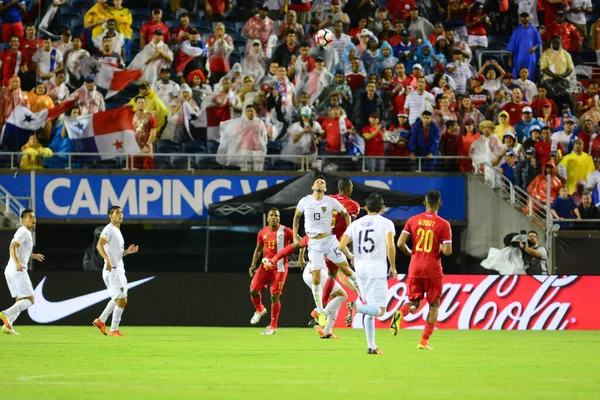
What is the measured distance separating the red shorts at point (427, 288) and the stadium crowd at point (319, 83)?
1067cm

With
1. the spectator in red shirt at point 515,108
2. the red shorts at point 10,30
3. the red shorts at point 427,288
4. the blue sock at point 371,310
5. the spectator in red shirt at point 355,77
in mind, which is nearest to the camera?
the blue sock at point 371,310

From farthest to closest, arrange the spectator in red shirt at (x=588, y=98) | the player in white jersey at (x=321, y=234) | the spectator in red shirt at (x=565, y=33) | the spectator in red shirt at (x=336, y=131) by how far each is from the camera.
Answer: the spectator in red shirt at (x=565, y=33), the spectator in red shirt at (x=588, y=98), the spectator in red shirt at (x=336, y=131), the player in white jersey at (x=321, y=234)

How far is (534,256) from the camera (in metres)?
23.6

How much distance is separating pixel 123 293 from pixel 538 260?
368 inches

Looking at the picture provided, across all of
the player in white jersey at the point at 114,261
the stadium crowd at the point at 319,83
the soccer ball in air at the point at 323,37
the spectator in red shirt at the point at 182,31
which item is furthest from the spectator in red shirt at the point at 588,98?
the player in white jersey at the point at 114,261

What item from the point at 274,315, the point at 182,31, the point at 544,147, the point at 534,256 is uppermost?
the point at 182,31

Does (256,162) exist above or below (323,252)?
above

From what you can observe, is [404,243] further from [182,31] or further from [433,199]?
[182,31]

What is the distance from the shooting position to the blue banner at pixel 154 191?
26.3 metres

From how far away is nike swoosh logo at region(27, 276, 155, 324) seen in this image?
75.7 feet

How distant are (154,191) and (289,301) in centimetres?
514

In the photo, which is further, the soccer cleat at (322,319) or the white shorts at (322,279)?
the white shorts at (322,279)

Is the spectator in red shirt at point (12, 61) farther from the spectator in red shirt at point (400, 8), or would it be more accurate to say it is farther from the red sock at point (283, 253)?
the red sock at point (283, 253)

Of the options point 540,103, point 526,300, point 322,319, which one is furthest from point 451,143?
point 322,319
